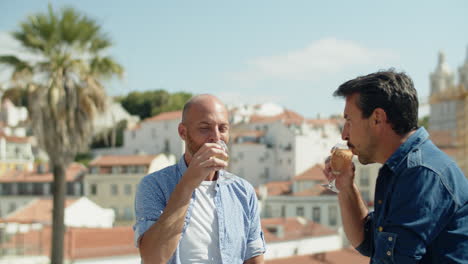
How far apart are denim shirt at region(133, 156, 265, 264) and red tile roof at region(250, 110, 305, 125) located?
63000 mm

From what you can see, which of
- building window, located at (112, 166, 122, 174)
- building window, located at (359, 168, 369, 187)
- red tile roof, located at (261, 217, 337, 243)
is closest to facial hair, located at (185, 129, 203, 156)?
red tile roof, located at (261, 217, 337, 243)

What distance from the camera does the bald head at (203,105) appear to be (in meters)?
2.32

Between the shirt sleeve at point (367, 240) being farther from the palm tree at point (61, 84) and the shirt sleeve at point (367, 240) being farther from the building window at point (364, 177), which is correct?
the building window at point (364, 177)

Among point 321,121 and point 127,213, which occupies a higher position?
point 321,121

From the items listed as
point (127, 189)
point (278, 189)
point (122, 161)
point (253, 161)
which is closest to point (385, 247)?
point (278, 189)

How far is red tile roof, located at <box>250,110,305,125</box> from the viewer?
6656 centimetres

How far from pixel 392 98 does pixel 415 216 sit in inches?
17.7

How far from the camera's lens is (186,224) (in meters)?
2.31

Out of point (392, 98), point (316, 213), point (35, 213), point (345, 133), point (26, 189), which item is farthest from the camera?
point (26, 189)

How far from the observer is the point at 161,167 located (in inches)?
1786

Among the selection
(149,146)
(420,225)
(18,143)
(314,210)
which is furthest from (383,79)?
(18,143)

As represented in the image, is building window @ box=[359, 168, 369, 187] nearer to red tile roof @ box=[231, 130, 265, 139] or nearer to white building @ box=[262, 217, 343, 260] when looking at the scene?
white building @ box=[262, 217, 343, 260]

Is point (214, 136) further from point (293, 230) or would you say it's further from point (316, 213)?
point (316, 213)

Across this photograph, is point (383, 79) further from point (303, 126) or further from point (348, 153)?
point (303, 126)
